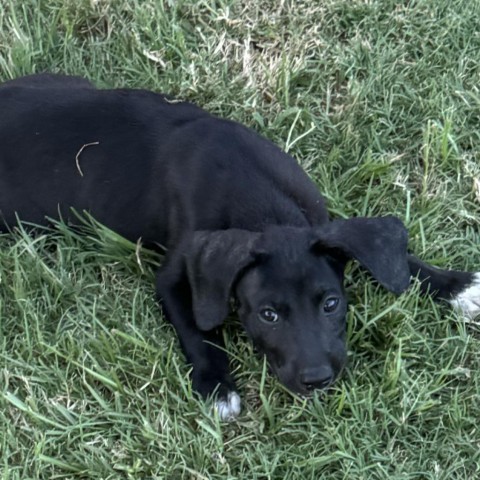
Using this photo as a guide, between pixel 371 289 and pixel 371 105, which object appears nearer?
pixel 371 289

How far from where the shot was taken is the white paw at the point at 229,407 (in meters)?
4.08

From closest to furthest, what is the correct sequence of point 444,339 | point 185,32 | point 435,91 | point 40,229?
point 444,339 < point 40,229 < point 435,91 < point 185,32

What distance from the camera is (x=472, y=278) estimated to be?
4543mm

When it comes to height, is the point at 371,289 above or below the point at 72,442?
above

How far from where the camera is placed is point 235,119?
5.37 metres

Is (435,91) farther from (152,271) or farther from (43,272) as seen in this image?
(43,272)

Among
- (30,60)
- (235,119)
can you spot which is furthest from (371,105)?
(30,60)

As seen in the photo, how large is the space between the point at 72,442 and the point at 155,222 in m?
1.19

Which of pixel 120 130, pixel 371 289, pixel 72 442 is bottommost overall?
pixel 72 442

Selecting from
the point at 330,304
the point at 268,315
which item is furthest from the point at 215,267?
the point at 330,304

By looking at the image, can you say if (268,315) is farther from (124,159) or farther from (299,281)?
(124,159)

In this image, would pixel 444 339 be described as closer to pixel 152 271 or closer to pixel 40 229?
pixel 152 271

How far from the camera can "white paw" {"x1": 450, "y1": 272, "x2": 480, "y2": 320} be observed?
4441 millimetres

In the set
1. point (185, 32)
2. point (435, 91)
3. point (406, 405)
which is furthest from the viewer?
point (185, 32)
